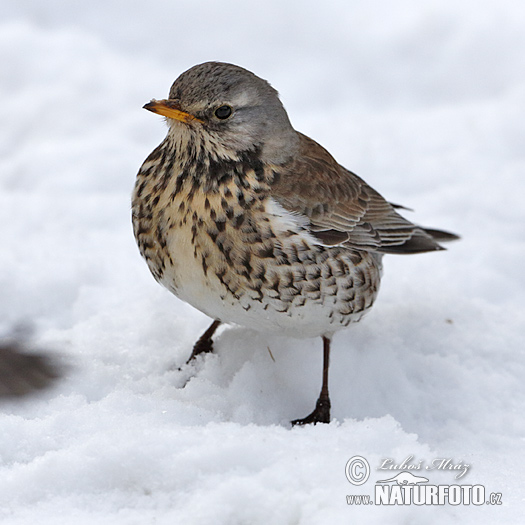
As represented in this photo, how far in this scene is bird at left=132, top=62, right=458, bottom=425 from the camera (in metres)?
3.76

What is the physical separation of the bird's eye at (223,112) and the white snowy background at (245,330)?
1.40m

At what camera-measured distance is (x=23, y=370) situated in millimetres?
4254

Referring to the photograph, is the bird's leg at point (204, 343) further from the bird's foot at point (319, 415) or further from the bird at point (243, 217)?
the bird's foot at point (319, 415)

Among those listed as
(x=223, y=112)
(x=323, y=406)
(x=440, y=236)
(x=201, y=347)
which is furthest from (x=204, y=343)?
(x=440, y=236)

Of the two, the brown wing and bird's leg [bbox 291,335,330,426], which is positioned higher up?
the brown wing

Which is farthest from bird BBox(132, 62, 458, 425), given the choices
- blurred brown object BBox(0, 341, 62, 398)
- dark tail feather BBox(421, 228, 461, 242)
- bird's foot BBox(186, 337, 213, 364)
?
dark tail feather BBox(421, 228, 461, 242)

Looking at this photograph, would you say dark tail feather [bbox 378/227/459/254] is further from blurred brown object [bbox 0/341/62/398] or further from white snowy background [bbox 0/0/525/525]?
blurred brown object [bbox 0/341/62/398]

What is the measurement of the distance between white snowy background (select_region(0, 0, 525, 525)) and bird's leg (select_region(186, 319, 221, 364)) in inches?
3.8

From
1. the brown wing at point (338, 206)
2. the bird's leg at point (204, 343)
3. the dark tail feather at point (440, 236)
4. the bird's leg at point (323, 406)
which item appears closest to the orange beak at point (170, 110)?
the brown wing at point (338, 206)

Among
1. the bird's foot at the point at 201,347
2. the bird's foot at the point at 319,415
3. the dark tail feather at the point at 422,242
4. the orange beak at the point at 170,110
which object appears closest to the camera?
the orange beak at the point at 170,110

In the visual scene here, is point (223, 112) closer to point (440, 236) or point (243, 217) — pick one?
point (243, 217)

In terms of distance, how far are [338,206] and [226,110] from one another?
0.87 m

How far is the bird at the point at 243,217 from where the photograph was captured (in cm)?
376

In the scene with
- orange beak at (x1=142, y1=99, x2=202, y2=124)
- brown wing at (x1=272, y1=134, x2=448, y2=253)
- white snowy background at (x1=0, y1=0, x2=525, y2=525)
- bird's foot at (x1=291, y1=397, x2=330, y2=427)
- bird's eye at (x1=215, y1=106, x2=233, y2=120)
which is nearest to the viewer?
white snowy background at (x1=0, y1=0, x2=525, y2=525)
